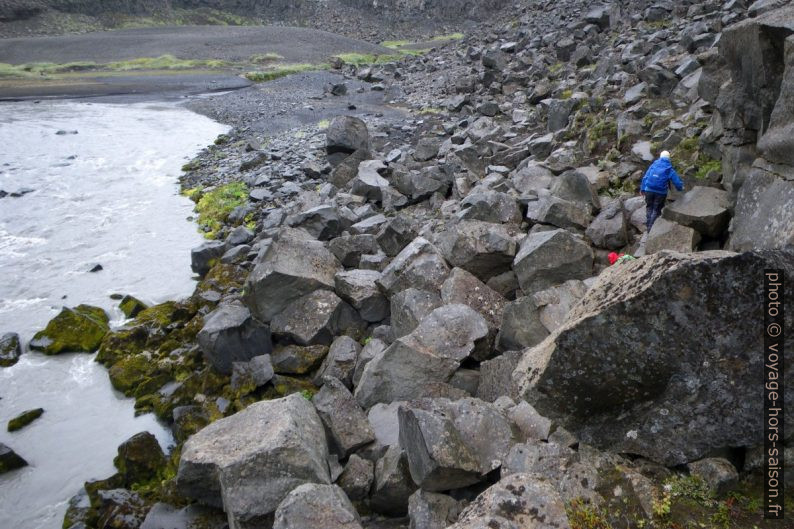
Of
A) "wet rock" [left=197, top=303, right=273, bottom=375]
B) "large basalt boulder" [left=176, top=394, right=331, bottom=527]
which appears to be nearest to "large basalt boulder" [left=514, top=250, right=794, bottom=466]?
"large basalt boulder" [left=176, top=394, right=331, bottom=527]

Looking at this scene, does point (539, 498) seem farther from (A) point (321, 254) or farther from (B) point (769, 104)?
(A) point (321, 254)

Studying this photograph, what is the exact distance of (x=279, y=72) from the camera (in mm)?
69938

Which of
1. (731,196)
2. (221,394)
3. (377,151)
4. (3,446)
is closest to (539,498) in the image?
(731,196)

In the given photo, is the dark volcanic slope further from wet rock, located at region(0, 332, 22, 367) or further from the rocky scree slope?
wet rock, located at region(0, 332, 22, 367)

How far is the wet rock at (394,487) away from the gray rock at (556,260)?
16.0 feet

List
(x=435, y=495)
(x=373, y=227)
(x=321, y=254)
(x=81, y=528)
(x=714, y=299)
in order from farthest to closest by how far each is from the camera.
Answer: (x=373, y=227) → (x=321, y=254) → (x=81, y=528) → (x=435, y=495) → (x=714, y=299)

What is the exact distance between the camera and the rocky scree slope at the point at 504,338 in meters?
5.27

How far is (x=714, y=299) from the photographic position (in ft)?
16.6

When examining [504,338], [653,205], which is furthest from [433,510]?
[653,205]

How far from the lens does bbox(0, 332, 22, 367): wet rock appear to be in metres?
14.6

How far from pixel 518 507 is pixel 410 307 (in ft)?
20.8

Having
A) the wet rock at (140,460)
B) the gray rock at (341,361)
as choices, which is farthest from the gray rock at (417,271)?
the wet rock at (140,460)

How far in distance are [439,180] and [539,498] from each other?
596 inches

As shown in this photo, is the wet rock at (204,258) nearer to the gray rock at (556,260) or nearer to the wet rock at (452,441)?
the gray rock at (556,260)
